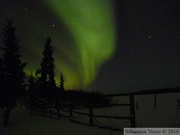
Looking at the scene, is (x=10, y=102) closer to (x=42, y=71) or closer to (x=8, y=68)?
(x=8, y=68)

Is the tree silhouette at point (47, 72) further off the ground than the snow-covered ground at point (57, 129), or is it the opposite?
the tree silhouette at point (47, 72)

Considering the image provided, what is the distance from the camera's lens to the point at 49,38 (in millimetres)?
45312

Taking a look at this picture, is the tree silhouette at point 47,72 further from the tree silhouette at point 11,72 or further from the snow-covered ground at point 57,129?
the snow-covered ground at point 57,129

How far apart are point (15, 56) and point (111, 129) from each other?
16.8m

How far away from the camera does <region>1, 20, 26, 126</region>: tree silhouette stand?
24625 mm

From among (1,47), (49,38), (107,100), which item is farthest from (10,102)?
(49,38)

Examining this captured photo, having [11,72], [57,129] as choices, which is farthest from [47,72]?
[57,129]

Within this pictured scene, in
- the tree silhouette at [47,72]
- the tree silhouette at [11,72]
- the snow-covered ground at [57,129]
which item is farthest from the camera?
the tree silhouette at [47,72]

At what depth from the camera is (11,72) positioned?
2477 centimetres

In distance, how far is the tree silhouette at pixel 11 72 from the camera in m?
24.6

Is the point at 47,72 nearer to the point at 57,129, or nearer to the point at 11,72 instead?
the point at 11,72

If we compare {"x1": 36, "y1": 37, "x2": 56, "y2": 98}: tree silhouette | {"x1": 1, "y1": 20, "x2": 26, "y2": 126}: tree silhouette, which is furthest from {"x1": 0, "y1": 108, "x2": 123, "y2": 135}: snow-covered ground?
{"x1": 36, "y1": 37, "x2": 56, "y2": 98}: tree silhouette

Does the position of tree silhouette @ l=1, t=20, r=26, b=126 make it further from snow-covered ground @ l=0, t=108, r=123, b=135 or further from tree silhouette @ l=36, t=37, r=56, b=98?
tree silhouette @ l=36, t=37, r=56, b=98

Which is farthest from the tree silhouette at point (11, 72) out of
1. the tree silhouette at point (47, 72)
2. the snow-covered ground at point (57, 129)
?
the tree silhouette at point (47, 72)
